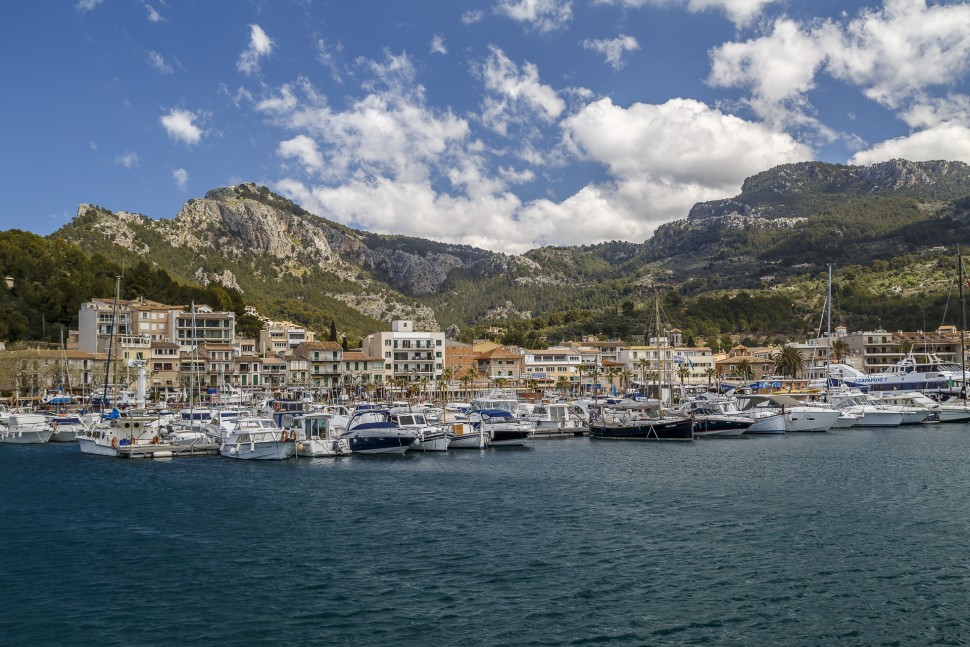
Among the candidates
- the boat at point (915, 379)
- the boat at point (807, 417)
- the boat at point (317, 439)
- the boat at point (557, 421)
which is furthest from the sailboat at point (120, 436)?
the boat at point (915, 379)

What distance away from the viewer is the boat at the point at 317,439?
55.3 metres

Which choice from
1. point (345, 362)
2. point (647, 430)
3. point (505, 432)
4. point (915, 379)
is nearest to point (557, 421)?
point (647, 430)

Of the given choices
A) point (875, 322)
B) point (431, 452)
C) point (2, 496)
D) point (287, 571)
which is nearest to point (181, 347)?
point (431, 452)

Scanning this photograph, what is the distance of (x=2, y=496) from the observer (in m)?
40.8

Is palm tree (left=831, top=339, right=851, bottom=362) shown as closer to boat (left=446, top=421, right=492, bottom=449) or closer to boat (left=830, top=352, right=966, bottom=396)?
boat (left=830, top=352, right=966, bottom=396)

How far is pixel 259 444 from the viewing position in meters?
54.0

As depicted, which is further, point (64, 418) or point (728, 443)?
point (64, 418)

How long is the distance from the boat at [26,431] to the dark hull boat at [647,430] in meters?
46.9

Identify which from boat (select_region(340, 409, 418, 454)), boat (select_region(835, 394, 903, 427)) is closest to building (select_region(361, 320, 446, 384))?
boat (select_region(835, 394, 903, 427))

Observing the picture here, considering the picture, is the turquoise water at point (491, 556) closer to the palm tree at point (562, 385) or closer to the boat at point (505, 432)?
the boat at point (505, 432)

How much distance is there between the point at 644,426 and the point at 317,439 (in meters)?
27.3

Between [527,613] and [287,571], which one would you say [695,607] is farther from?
[287,571]

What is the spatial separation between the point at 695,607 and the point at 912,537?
12.0 m

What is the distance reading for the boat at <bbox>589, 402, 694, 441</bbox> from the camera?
6688 cm
